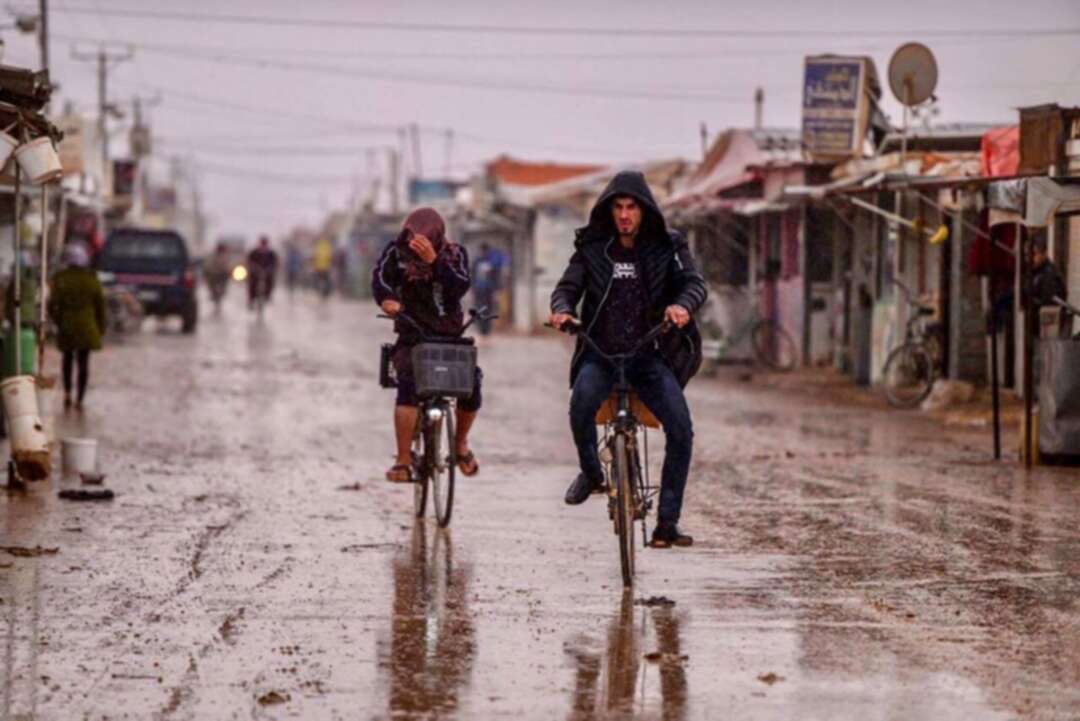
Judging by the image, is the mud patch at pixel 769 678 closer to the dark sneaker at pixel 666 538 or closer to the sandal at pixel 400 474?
the dark sneaker at pixel 666 538

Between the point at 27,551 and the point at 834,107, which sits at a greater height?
the point at 834,107

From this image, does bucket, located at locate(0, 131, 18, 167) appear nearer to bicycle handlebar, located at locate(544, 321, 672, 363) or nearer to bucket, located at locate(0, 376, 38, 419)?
bucket, located at locate(0, 376, 38, 419)

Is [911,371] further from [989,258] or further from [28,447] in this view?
[28,447]

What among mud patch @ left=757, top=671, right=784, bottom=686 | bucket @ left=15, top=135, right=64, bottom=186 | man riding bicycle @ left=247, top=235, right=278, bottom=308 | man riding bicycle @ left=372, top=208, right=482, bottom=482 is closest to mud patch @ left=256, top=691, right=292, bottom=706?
mud patch @ left=757, top=671, right=784, bottom=686

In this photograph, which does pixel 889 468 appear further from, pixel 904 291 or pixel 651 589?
pixel 904 291

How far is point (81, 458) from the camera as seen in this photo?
15.8 meters

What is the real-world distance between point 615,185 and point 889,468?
293 inches

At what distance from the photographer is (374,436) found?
807 inches

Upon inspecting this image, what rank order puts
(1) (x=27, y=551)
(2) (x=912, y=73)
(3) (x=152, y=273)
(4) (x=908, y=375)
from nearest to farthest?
(1) (x=27, y=551) → (2) (x=912, y=73) → (4) (x=908, y=375) → (3) (x=152, y=273)

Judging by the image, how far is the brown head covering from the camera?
42.4 feet

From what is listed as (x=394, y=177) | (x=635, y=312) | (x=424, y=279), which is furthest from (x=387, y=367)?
(x=394, y=177)

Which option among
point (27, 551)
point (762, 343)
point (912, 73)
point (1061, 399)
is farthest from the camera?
point (762, 343)

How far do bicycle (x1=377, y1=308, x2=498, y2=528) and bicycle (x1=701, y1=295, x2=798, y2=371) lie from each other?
1980 cm

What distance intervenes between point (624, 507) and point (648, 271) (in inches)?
45.7
